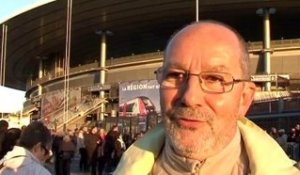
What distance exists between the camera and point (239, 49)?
5.79 ft

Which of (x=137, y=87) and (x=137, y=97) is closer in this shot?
(x=137, y=97)

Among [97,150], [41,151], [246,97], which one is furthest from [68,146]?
[246,97]

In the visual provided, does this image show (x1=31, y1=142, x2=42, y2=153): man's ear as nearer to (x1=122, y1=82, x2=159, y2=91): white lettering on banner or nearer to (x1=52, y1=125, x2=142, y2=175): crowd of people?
(x1=52, y1=125, x2=142, y2=175): crowd of people

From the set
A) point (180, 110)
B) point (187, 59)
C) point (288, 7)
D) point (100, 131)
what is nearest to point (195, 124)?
point (180, 110)

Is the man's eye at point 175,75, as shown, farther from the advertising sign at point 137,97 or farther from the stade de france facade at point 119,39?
the stade de france facade at point 119,39

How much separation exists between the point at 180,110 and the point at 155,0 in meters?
43.4

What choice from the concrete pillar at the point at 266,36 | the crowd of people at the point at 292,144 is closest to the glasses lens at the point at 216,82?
the crowd of people at the point at 292,144

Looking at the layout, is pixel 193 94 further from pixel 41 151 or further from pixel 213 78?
pixel 41 151

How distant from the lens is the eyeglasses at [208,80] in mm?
1691

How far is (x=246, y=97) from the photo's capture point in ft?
5.93

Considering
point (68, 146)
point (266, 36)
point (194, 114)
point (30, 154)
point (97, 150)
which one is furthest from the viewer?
point (266, 36)

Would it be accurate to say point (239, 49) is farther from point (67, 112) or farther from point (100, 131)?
point (67, 112)

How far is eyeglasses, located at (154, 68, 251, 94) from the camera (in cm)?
169

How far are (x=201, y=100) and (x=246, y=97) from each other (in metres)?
0.20
